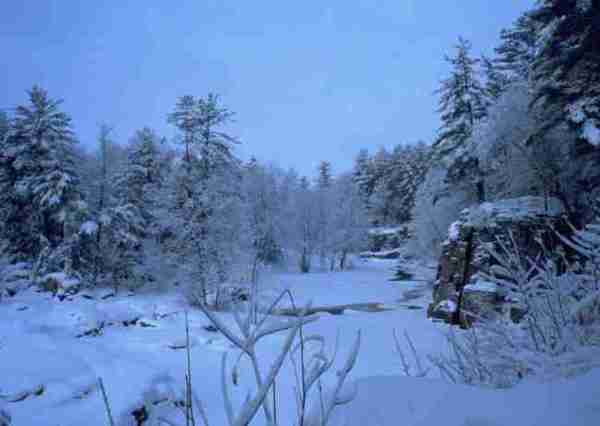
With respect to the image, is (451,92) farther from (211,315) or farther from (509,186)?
(211,315)

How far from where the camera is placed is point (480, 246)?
423 inches

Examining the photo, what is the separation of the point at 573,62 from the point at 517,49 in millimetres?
14415

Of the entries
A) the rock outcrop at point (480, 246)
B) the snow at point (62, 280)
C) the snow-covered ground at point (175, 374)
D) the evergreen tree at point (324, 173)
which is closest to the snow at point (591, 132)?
the rock outcrop at point (480, 246)

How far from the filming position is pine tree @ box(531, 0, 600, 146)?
321 inches

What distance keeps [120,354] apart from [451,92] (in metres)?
18.7

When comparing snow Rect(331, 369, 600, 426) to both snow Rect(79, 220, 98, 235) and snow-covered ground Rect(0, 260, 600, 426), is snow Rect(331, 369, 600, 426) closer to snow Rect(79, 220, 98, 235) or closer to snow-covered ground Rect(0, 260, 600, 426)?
snow-covered ground Rect(0, 260, 600, 426)

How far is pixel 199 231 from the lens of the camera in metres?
15.5

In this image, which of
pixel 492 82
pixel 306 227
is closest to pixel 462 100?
pixel 492 82

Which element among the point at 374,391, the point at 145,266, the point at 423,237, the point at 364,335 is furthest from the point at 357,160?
the point at 374,391

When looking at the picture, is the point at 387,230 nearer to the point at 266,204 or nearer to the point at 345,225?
the point at 345,225

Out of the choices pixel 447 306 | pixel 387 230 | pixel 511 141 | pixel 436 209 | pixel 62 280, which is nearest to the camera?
pixel 447 306

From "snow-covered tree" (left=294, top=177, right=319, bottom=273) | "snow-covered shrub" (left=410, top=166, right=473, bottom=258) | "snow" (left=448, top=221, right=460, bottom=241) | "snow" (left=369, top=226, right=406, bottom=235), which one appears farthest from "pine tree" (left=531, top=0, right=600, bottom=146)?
"snow" (left=369, top=226, right=406, bottom=235)

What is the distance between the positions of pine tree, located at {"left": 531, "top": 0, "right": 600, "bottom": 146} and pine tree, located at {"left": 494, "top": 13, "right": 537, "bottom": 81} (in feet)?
32.8

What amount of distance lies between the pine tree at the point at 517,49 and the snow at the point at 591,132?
1219 cm
